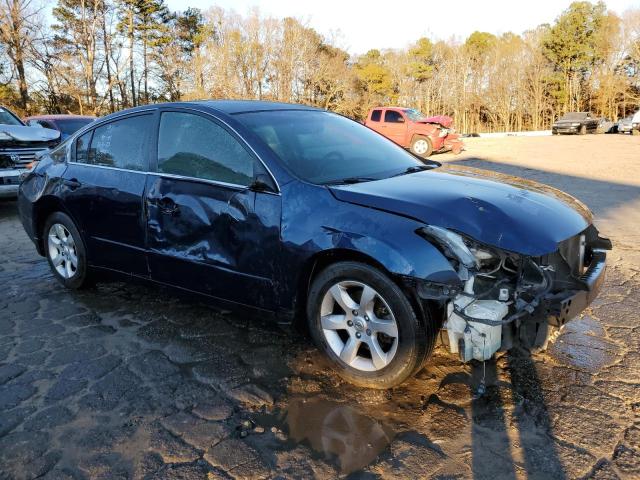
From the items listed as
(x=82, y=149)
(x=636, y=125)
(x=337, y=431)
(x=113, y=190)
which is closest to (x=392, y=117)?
(x=82, y=149)

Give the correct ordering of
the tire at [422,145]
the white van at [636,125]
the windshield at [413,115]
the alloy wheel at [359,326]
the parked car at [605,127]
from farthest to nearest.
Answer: the parked car at [605,127], the white van at [636,125], the windshield at [413,115], the tire at [422,145], the alloy wheel at [359,326]

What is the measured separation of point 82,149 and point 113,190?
762 millimetres

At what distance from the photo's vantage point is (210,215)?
3270 millimetres

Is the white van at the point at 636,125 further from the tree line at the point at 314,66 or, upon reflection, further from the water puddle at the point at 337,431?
the water puddle at the point at 337,431

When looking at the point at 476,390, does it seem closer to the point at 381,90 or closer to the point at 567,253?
the point at 567,253

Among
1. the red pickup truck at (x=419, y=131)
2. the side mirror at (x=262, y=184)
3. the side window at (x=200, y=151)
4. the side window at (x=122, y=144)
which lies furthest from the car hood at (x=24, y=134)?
the red pickup truck at (x=419, y=131)

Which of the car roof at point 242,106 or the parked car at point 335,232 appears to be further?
the car roof at point 242,106

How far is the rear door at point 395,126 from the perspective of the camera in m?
17.2

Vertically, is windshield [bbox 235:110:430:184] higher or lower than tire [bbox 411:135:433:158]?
lower

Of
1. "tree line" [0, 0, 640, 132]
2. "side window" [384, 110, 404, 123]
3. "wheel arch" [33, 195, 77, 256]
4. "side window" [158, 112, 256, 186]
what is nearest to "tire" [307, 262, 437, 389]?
"side window" [158, 112, 256, 186]

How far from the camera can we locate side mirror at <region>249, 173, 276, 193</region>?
303 centimetres

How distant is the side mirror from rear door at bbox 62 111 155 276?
1.07 m

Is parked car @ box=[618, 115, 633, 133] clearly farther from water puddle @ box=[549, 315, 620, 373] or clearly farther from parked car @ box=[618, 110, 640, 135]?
water puddle @ box=[549, 315, 620, 373]

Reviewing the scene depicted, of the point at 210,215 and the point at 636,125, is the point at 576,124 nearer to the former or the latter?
the point at 636,125
